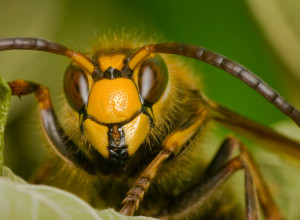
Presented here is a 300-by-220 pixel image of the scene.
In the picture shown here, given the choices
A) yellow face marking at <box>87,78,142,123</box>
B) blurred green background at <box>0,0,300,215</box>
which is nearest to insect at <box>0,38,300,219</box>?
yellow face marking at <box>87,78,142,123</box>

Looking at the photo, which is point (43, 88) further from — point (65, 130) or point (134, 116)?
point (134, 116)

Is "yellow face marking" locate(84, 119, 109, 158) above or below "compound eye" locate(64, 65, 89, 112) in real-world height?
below

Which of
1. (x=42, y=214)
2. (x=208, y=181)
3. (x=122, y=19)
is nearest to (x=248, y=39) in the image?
(x=122, y=19)

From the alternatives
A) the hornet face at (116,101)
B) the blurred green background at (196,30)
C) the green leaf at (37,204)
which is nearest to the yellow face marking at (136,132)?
the hornet face at (116,101)

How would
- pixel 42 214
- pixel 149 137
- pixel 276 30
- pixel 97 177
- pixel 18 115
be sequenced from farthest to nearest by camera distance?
1. pixel 276 30
2. pixel 18 115
3. pixel 97 177
4. pixel 149 137
5. pixel 42 214

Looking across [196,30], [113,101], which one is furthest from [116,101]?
[196,30]

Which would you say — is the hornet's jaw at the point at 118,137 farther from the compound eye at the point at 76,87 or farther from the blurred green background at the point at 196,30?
the blurred green background at the point at 196,30

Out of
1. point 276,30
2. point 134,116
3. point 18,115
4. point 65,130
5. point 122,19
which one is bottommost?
point 18,115

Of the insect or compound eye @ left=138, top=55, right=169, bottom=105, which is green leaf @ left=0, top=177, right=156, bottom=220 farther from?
compound eye @ left=138, top=55, right=169, bottom=105
